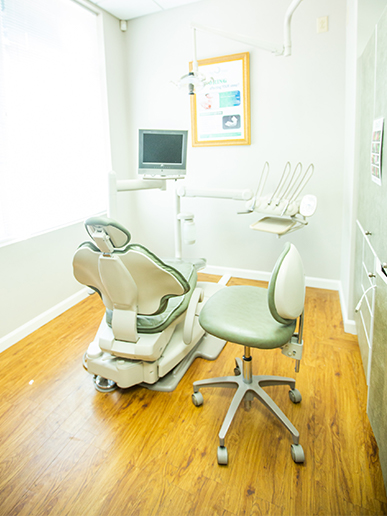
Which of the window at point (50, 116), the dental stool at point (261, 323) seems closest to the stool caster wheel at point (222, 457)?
the dental stool at point (261, 323)

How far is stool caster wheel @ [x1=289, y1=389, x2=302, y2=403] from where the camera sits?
Answer: 5.88ft

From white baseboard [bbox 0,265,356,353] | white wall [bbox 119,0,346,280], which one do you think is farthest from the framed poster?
white baseboard [bbox 0,265,356,353]

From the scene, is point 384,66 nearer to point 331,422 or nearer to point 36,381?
point 331,422

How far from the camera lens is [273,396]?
1858 millimetres

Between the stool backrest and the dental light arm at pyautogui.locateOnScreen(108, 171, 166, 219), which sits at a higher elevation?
the dental light arm at pyautogui.locateOnScreen(108, 171, 166, 219)

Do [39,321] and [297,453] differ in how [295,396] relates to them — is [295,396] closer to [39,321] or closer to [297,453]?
[297,453]

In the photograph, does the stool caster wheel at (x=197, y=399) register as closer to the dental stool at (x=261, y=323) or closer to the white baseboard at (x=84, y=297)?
the dental stool at (x=261, y=323)

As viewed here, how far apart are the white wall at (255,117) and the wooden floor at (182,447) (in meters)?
1.40

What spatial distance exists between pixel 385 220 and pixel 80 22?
9.98 feet

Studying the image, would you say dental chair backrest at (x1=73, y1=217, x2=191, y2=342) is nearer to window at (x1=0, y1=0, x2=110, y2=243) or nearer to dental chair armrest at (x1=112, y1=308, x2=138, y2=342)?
dental chair armrest at (x1=112, y1=308, x2=138, y2=342)

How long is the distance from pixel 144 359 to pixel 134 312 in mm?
262

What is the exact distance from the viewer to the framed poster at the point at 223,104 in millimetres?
3076

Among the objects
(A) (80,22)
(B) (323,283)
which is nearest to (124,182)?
(A) (80,22)

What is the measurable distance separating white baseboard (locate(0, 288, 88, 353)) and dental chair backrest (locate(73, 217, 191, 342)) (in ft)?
3.45
